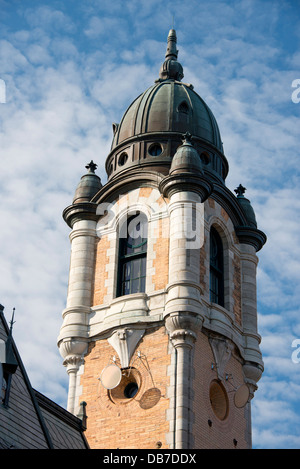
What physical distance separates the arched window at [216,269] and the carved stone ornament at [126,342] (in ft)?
13.3

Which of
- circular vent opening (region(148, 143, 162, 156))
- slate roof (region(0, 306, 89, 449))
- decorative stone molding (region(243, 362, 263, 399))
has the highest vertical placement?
circular vent opening (region(148, 143, 162, 156))

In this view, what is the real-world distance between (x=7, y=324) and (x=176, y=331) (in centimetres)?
996

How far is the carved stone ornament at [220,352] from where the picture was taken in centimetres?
3852

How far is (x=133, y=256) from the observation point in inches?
1631

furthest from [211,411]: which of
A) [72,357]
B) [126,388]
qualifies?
[72,357]

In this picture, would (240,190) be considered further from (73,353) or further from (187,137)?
(73,353)

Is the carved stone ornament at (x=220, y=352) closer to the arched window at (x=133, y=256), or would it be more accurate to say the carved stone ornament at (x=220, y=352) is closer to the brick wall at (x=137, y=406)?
the brick wall at (x=137, y=406)

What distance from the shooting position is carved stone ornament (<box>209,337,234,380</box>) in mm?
38522

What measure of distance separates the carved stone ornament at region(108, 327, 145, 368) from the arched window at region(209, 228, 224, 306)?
4.07m

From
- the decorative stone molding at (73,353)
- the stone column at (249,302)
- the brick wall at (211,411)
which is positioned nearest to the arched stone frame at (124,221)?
the decorative stone molding at (73,353)

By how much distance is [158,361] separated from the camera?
37.4 metres

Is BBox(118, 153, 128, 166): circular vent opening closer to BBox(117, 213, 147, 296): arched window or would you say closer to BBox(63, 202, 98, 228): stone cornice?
BBox(63, 202, 98, 228): stone cornice

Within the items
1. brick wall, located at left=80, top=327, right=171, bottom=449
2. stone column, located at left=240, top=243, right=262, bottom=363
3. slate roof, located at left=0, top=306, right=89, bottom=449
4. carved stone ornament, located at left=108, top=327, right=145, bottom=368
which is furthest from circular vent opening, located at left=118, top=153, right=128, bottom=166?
slate roof, located at left=0, top=306, right=89, bottom=449
